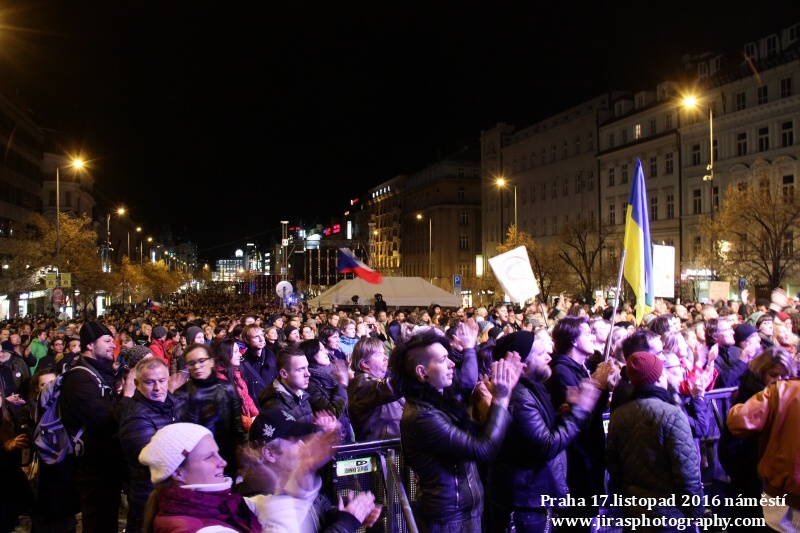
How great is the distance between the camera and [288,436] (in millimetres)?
3473

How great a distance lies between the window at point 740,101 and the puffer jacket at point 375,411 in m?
44.1

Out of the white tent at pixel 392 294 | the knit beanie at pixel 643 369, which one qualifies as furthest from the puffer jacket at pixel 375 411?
the white tent at pixel 392 294

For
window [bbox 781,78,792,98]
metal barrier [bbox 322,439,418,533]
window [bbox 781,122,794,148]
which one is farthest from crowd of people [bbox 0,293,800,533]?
window [bbox 781,78,792,98]

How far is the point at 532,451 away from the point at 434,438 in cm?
77

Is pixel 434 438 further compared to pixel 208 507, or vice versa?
pixel 434 438

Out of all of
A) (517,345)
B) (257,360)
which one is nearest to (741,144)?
(257,360)

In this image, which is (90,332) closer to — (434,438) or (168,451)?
(168,451)

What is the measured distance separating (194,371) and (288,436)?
2.80m

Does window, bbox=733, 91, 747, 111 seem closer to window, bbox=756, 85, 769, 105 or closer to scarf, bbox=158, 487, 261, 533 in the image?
window, bbox=756, 85, 769, 105

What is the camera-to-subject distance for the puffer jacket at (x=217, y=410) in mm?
5840

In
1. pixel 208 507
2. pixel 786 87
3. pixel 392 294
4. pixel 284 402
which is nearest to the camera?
pixel 208 507

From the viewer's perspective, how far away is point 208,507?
9.50 feet

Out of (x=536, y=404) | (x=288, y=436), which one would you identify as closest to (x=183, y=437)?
(x=288, y=436)

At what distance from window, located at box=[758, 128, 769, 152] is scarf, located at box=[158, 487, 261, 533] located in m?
45.2
